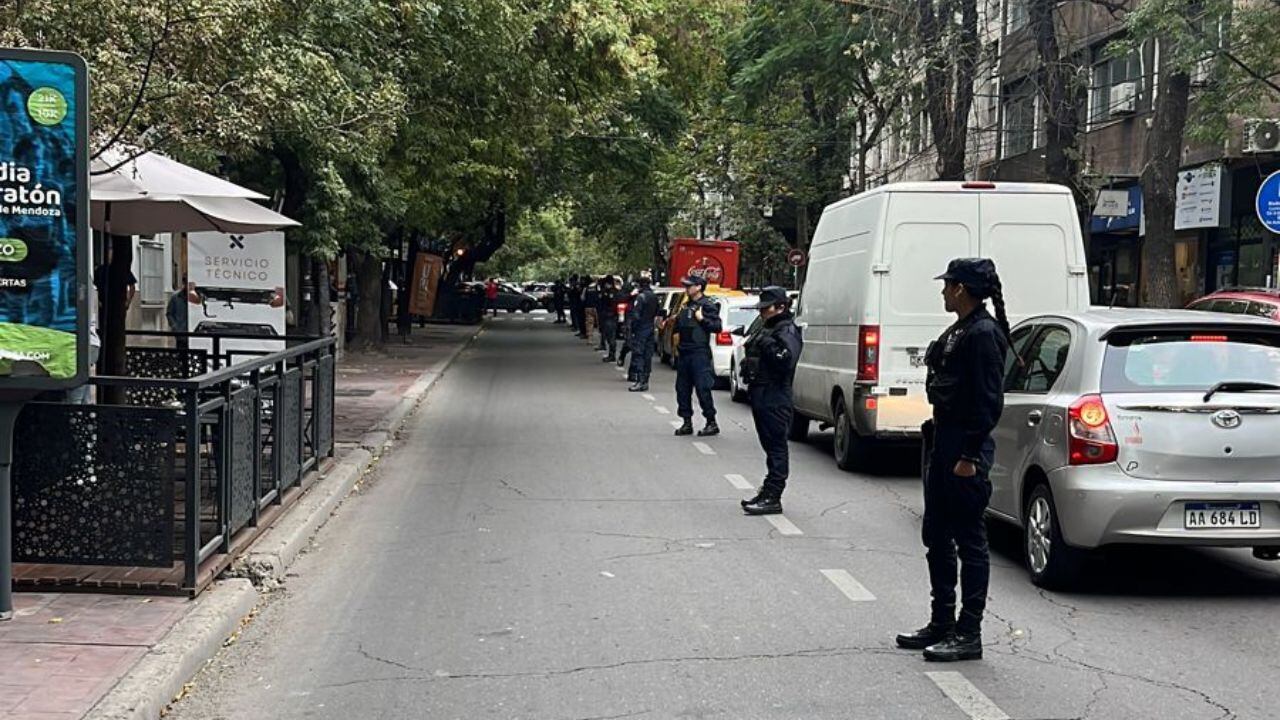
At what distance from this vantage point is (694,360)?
49.9ft

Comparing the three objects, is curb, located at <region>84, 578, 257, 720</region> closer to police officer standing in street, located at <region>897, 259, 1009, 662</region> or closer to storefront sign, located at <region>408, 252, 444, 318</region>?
police officer standing in street, located at <region>897, 259, 1009, 662</region>

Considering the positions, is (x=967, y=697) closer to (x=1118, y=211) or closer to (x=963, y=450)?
(x=963, y=450)

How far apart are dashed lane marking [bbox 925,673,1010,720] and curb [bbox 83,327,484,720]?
322 centimetres

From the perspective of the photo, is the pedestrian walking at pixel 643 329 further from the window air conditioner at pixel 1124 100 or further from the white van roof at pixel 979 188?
the window air conditioner at pixel 1124 100

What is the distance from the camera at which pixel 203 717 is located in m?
5.37

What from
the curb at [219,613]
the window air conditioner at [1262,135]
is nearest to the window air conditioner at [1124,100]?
the window air conditioner at [1262,135]

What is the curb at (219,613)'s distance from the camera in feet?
17.0

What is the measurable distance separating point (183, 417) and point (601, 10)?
10571 millimetres

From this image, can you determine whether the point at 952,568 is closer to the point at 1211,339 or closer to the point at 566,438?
the point at 1211,339

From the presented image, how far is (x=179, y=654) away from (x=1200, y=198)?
21452 mm

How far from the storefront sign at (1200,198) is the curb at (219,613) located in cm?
1638

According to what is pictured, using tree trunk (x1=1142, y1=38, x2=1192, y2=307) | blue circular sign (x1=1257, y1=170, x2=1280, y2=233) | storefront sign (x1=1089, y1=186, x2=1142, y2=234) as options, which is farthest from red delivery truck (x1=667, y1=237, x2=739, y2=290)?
blue circular sign (x1=1257, y1=170, x2=1280, y2=233)

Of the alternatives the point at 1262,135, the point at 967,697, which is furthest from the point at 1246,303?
the point at 967,697

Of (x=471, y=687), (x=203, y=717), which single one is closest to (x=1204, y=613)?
(x=471, y=687)
